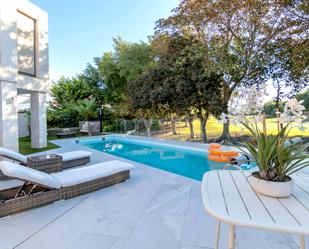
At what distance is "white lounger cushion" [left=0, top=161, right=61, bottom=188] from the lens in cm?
346

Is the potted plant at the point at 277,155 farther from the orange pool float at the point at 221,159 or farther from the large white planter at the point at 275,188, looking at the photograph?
the orange pool float at the point at 221,159

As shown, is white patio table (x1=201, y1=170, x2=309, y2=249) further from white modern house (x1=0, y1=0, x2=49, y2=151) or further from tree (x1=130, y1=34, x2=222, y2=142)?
tree (x1=130, y1=34, x2=222, y2=142)

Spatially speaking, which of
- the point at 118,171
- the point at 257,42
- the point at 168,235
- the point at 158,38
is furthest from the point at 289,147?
the point at 158,38

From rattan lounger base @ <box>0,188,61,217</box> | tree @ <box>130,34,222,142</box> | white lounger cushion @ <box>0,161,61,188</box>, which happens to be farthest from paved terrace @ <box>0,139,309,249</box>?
tree @ <box>130,34,222,142</box>

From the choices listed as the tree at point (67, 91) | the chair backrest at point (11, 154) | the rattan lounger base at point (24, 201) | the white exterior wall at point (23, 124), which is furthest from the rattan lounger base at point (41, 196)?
the tree at point (67, 91)

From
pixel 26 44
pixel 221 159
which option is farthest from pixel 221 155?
pixel 26 44

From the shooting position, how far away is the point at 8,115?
26.7ft

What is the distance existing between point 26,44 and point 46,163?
7135mm

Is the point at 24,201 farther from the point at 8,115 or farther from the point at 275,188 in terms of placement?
the point at 8,115

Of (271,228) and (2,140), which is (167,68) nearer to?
(2,140)

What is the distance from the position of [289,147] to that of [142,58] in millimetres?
17495

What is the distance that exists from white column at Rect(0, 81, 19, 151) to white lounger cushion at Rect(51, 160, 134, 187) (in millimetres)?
4494

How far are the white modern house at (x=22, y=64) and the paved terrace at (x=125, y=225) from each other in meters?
5.54

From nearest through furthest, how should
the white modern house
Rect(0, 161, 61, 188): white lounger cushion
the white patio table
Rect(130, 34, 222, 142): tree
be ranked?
the white patio table → Rect(0, 161, 61, 188): white lounger cushion → the white modern house → Rect(130, 34, 222, 142): tree
